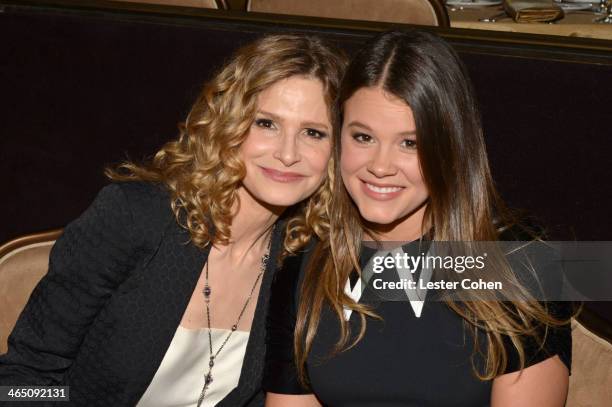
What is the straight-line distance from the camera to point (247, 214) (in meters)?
2.38

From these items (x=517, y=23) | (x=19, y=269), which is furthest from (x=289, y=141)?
(x=517, y=23)

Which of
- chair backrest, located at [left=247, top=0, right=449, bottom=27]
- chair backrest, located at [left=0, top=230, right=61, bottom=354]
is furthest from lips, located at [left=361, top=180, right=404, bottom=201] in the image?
chair backrest, located at [left=247, top=0, right=449, bottom=27]

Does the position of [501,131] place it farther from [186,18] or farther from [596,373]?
[186,18]

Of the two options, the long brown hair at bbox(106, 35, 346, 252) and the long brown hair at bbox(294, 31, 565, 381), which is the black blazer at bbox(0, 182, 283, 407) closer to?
the long brown hair at bbox(106, 35, 346, 252)

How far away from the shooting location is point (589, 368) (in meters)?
2.17

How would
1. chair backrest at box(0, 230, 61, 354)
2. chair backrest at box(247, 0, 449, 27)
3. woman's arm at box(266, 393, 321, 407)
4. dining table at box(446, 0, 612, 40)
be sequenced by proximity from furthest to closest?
dining table at box(446, 0, 612, 40), chair backrest at box(247, 0, 449, 27), chair backrest at box(0, 230, 61, 354), woman's arm at box(266, 393, 321, 407)

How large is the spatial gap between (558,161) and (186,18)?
3.70 feet

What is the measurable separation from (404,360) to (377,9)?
171 centimetres

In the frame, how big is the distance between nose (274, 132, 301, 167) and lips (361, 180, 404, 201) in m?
0.26

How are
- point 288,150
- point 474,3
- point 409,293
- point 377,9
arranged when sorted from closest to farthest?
point 409,293 < point 288,150 < point 377,9 < point 474,3

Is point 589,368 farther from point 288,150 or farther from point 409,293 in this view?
point 288,150

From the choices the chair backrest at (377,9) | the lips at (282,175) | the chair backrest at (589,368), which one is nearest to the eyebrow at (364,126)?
the lips at (282,175)

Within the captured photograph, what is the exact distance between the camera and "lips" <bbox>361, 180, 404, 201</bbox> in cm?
201

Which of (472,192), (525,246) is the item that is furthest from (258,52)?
(525,246)
